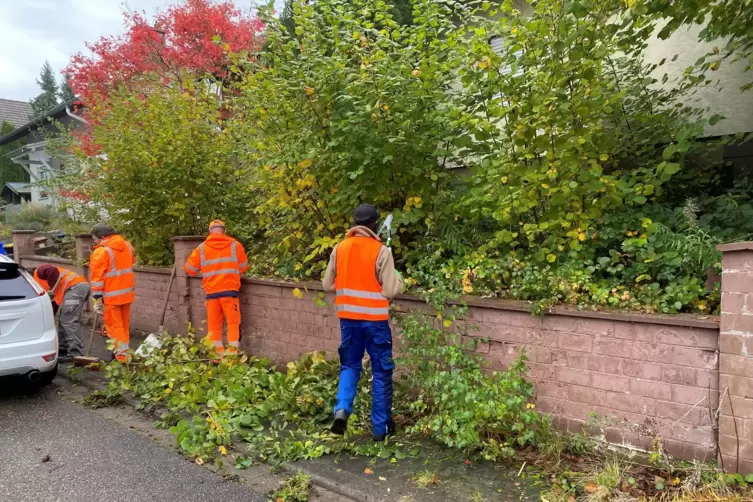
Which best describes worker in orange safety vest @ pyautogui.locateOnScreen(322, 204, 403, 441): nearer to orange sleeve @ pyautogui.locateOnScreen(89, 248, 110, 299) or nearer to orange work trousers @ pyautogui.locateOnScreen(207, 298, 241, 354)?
orange work trousers @ pyautogui.locateOnScreen(207, 298, 241, 354)

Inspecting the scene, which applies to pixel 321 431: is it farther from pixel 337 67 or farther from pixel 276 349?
pixel 337 67

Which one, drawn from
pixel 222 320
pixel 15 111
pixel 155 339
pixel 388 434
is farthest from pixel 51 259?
pixel 15 111

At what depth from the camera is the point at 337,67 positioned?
193 inches

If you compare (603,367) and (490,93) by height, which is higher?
(490,93)

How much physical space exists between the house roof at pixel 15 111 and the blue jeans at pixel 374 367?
148 feet

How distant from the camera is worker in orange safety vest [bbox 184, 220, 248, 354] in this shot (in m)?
6.30

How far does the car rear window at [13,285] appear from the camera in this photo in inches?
214

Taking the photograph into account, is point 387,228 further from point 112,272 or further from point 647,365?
point 112,272

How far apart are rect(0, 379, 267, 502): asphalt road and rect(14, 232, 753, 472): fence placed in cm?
213

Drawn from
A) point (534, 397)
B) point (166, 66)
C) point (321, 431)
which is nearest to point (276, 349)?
point (321, 431)

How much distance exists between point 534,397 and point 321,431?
5.58ft

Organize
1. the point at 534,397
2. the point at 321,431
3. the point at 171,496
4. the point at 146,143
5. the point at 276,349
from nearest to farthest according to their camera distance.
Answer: the point at 171,496, the point at 534,397, the point at 321,431, the point at 276,349, the point at 146,143

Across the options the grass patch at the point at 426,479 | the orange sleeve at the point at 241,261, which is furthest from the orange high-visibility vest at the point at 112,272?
the grass patch at the point at 426,479

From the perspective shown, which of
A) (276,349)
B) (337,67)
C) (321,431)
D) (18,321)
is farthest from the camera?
(276,349)
